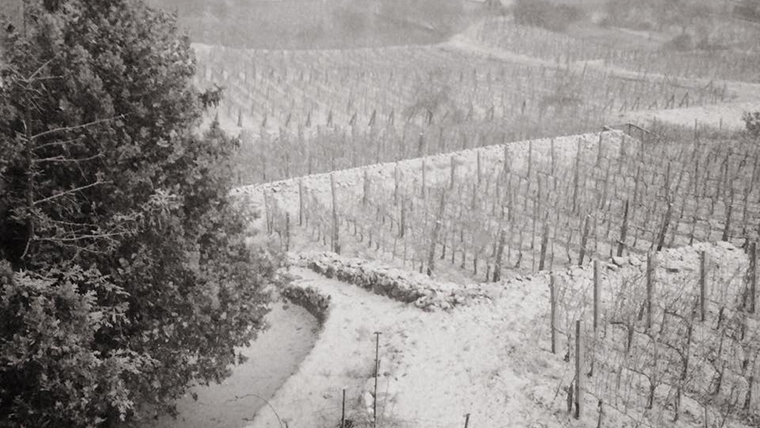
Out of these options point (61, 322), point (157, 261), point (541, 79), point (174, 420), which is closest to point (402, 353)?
point (174, 420)

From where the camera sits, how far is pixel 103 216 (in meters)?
6.51

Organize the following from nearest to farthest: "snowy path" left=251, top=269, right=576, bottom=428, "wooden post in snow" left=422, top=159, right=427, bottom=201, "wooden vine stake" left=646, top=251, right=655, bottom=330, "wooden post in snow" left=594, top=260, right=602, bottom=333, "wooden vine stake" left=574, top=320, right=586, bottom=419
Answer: "wooden vine stake" left=574, top=320, right=586, bottom=419, "snowy path" left=251, top=269, right=576, bottom=428, "wooden post in snow" left=594, top=260, right=602, bottom=333, "wooden vine stake" left=646, top=251, right=655, bottom=330, "wooden post in snow" left=422, top=159, right=427, bottom=201

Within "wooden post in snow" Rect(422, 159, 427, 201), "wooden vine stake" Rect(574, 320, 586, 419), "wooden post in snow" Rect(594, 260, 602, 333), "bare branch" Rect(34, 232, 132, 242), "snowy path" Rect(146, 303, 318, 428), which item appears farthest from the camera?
"wooden post in snow" Rect(422, 159, 427, 201)

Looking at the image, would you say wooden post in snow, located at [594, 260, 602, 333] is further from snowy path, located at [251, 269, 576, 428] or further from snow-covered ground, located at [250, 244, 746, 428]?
snowy path, located at [251, 269, 576, 428]

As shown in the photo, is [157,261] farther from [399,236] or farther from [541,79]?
[541,79]

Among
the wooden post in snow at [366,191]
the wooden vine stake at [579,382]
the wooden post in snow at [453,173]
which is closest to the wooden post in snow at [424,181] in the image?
the wooden post in snow at [453,173]

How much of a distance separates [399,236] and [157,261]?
424 inches

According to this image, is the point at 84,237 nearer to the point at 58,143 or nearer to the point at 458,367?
the point at 58,143

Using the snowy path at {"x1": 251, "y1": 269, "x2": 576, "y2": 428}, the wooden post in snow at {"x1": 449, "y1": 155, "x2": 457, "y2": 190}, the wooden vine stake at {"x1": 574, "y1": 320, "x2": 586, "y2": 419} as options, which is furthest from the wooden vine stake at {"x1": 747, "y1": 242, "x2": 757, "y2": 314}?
the wooden post in snow at {"x1": 449, "y1": 155, "x2": 457, "y2": 190}

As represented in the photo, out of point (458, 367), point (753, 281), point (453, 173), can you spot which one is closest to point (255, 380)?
point (458, 367)

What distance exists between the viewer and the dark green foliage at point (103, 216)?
5.88 meters

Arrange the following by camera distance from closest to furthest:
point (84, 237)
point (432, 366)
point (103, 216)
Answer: point (84, 237), point (103, 216), point (432, 366)

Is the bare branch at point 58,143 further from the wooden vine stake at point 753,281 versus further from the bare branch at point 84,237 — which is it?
the wooden vine stake at point 753,281

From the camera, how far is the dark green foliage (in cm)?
588
